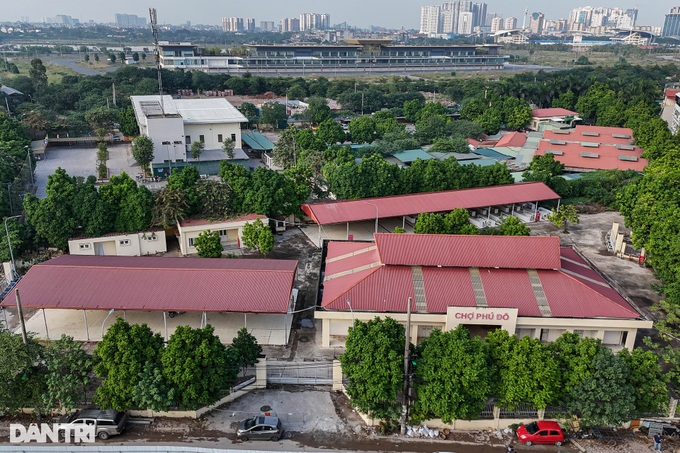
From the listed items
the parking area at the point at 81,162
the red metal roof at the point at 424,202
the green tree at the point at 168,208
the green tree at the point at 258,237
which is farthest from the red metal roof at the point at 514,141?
the green tree at the point at 168,208

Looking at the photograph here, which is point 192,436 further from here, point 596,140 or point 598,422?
point 596,140

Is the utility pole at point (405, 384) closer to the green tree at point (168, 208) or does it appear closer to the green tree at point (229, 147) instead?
the green tree at point (168, 208)

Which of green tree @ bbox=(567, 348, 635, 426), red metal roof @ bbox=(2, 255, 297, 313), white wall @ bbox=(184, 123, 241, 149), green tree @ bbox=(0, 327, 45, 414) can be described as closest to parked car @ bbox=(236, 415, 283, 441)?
red metal roof @ bbox=(2, 255, 297, 313)

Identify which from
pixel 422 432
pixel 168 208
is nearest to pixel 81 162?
pixel 168 208

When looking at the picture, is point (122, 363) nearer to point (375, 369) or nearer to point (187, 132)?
point (375, 369)

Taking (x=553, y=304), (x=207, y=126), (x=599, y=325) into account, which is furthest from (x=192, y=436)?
(x=207, y=126)

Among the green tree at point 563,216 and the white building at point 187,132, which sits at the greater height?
the white building at point 187,132
